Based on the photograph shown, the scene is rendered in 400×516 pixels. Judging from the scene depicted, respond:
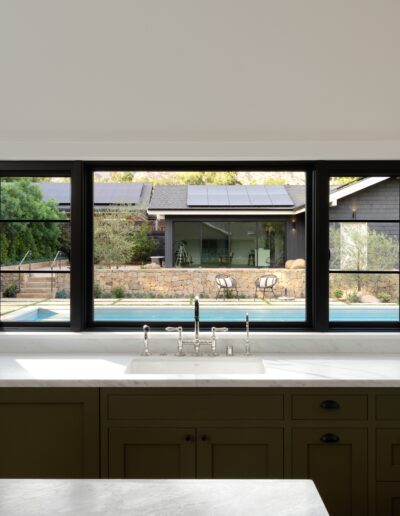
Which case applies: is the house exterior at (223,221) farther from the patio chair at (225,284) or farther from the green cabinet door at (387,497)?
the green cabinet door at (387,497)

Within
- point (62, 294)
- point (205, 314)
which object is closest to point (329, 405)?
point (205, 314)

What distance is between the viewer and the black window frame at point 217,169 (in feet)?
10.1

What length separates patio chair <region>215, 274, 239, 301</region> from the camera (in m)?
3.23

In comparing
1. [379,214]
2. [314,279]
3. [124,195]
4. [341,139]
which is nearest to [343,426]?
[314,279]

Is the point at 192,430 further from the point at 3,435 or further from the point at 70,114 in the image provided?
the point at 70,114

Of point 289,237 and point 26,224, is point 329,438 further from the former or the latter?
point 26,224

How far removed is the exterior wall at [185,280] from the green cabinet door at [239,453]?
1.04 meters

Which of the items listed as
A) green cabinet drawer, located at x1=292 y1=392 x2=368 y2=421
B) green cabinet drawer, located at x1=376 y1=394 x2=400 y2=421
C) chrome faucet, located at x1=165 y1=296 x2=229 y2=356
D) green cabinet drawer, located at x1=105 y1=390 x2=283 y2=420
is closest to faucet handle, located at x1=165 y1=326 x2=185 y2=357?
chrome faucet, located at x1=165 y1=296 x2=229 y2=356

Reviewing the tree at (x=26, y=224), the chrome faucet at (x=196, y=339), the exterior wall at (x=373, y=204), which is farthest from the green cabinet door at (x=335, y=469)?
the tree at (x=26, y=224)

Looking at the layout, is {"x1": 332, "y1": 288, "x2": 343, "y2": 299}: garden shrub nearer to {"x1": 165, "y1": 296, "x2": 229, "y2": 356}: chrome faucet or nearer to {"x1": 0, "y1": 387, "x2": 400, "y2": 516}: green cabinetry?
{"x1": 165, "y1": 296, "x2": 229, "y2": 356}: chrome faucet

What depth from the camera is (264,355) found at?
9.71 feet

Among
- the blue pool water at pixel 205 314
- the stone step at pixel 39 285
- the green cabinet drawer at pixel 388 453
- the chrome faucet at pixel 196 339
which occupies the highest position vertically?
the stone step at pixel 39 285

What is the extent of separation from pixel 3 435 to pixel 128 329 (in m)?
1.00

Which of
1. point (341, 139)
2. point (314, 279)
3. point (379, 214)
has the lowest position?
point (314, 279)
